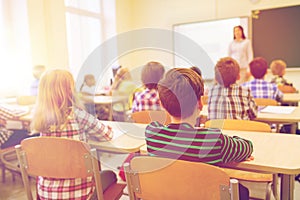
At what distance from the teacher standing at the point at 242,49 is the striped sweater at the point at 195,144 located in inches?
155

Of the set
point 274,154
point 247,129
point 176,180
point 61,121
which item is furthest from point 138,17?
point 176,180

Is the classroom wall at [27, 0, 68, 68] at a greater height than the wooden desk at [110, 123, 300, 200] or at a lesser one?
greater

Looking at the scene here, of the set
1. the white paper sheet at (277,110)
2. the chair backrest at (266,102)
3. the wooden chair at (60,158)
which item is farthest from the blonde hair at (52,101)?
the chair backrest at (266,102)

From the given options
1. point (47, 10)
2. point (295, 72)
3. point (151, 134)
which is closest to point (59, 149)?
point (151, 134)

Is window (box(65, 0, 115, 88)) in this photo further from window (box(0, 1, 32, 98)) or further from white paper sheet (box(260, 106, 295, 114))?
white paper sheet (box(260, 106, 295, 114))

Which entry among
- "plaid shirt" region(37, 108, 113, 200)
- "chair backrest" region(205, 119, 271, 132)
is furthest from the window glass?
"chair backrest" region(205, 119, 271, 132)

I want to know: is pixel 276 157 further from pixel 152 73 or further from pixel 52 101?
pixel 152 73

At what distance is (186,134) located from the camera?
1.04m

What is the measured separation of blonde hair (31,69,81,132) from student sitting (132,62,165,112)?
92 cm

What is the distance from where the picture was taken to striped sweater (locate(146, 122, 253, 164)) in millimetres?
1018

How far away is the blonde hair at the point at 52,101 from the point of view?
144 cm

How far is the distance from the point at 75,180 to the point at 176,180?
617 mm

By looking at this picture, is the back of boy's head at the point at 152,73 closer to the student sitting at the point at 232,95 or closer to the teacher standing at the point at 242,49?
the student sitting at the point at 232,95

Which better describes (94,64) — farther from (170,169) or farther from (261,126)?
(170,169)
